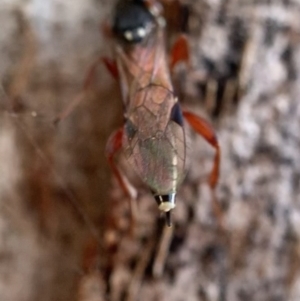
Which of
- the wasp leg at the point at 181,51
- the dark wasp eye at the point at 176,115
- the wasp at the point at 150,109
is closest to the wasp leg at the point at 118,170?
the wasp at the point at 150,109

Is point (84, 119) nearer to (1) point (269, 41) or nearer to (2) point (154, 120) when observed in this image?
(2) point (154, 120)

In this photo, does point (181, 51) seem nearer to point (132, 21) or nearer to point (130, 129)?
point (132, 21)

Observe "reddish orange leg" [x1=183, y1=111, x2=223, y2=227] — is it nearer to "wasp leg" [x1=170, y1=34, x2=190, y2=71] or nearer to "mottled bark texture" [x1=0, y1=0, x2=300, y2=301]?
"mottled bark texture" [x1=0, y1=0, x2=300, y2=301]

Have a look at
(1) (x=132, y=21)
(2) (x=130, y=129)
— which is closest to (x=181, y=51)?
(1) (x=132, y=21)

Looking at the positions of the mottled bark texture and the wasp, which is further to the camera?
the mottled bark texture

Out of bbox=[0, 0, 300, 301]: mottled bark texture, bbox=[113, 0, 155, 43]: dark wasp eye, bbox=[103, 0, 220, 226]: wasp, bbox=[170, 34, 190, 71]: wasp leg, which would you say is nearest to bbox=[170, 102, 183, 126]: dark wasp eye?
bbox=[103, 0, 220, 226]: wasp

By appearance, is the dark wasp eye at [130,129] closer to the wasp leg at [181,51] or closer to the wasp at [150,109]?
the wasp at [150,109]
